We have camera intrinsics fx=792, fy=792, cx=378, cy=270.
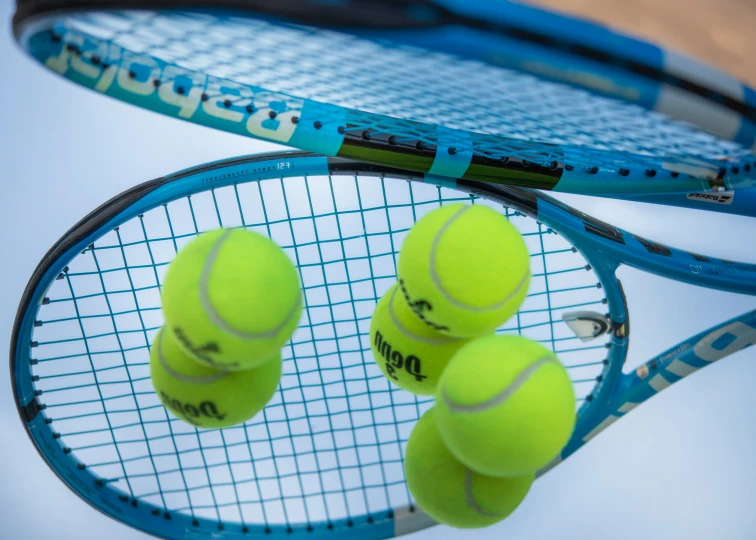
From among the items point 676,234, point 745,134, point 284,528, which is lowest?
point 284,528

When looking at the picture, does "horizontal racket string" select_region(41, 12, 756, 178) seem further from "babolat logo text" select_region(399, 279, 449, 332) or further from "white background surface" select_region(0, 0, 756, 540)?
"white background surface" select_region(0, 0, 756, 540)

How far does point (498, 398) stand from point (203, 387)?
401mm

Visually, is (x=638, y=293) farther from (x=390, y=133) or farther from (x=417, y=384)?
(x=390, y=133)

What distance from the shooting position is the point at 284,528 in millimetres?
1414

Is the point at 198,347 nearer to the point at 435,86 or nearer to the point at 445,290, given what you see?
the point at 445,290

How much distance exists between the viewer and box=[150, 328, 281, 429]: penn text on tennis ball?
1.05 m

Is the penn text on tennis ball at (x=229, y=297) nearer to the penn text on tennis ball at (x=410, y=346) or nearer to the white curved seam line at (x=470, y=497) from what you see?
the penn text on tennis ball at (x=410, y=346)

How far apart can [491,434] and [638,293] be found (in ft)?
2.80

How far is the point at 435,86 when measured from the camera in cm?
82

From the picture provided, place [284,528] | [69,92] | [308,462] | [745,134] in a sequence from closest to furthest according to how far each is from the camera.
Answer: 1. [745,134]
2. [284,528]
3. [308,462]
4. [69,92]

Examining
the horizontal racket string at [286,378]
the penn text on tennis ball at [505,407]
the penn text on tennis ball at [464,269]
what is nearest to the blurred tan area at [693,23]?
the horizontal racket string at [286,378]

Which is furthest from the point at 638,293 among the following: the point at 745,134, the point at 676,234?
the point at 745,134

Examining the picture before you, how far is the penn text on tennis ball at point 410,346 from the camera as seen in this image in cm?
107

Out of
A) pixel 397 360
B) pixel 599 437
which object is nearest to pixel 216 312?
pixel 397 360
